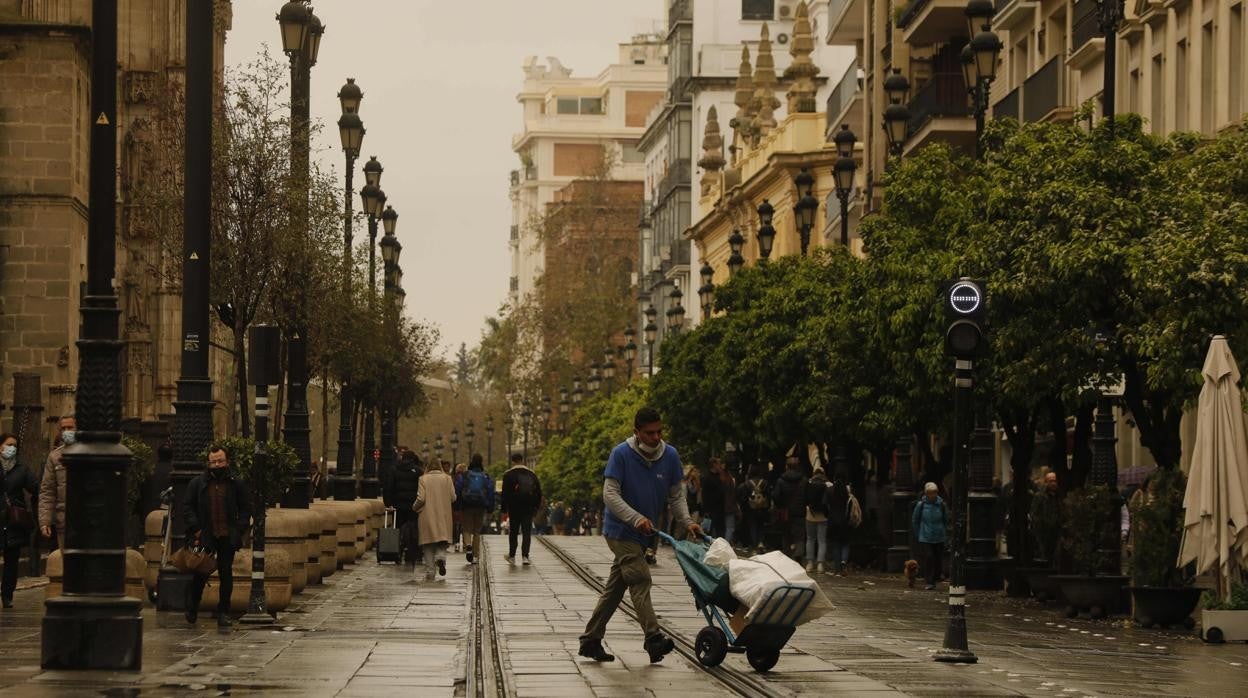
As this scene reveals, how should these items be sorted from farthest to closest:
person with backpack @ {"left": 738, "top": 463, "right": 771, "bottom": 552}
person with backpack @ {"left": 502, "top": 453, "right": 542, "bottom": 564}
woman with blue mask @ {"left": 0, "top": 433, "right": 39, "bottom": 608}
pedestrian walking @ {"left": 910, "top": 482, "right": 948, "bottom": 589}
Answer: person with backpack @ {"left": 738, "top": 463, "right": 771, "bottom": 552} → person with backpack @ {"left": 502, "top": 453, "right": 542, "bottom": 564} → pedestrian walking @ {"left": 910, "top": 482, "right": 948, "bottom": 589} → woman with blue mask @ {"left": 0, "top": 433, "right": 39, "bottom": 608}

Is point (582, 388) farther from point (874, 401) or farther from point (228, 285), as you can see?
point (228, 285)

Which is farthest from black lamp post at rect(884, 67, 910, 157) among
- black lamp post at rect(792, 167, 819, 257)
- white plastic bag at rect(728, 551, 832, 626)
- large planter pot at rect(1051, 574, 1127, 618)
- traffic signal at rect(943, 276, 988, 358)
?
white plastic bag at rect(728, 551, 832, 626)

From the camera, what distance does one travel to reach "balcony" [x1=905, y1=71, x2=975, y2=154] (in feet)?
189

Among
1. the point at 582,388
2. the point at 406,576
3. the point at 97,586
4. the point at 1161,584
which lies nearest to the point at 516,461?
the point at 406,576

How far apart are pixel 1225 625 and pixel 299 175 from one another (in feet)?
50.3

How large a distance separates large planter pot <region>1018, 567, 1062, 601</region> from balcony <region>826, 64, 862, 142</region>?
4370 cm

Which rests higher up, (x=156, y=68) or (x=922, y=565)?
(x=156, y=68)

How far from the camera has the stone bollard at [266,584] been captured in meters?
24.3

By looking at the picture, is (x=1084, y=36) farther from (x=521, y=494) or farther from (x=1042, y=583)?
(x=1042, y=583)

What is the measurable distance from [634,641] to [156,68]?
39048 mm

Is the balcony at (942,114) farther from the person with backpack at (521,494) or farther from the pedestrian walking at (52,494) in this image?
the pedestrian walking at (52,494)

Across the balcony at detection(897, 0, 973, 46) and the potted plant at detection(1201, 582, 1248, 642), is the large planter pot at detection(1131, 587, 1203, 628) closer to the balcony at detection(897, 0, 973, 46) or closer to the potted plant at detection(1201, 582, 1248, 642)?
the potted plant at detection(1201, 582, 1248, 642)

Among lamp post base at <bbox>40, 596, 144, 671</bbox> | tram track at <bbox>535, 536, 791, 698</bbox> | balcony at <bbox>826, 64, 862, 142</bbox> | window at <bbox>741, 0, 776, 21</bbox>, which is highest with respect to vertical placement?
window at <bbox>741, 0, 776, 21</bbox>

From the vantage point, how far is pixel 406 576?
36312mm
